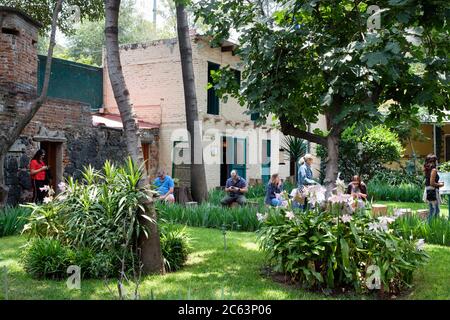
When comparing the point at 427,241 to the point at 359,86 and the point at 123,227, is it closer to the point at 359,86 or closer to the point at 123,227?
the point at 359,86

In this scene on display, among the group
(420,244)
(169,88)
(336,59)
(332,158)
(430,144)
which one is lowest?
(420,244)

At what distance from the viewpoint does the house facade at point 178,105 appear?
57.8ft

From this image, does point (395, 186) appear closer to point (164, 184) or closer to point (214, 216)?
point (164, 184)

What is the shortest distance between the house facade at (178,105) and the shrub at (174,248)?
34.0 feet

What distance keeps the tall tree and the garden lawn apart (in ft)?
5.55

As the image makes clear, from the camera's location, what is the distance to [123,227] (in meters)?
6.05

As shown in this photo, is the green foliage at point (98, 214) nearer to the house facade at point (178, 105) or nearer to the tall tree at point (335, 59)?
the tall tree at point (335, 59)

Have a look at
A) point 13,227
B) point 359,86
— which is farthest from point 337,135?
point 13,227

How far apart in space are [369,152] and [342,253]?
13.0m

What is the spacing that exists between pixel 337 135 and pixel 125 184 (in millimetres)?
2884

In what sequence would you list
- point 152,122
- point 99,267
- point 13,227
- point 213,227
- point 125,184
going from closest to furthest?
point 99,267, point 125,184, point 13,227, point 213,227, point 152,122

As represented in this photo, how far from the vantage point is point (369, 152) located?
1759cm

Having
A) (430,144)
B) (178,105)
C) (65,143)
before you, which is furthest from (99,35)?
(65,143)

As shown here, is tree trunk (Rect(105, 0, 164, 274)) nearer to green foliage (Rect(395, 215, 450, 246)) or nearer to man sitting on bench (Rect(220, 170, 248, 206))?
green foliage (Rect(395, 215, 450, 246))
